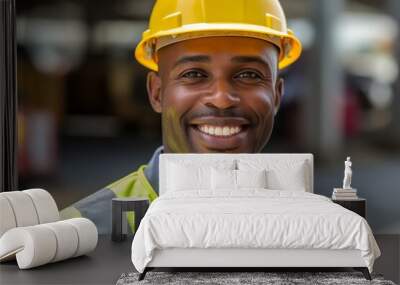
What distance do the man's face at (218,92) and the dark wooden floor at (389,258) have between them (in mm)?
1375

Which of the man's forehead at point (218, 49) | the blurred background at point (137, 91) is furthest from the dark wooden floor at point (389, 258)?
the man's forehead at point (218, 49)

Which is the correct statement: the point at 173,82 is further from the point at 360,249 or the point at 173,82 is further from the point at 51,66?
the point at 360,249

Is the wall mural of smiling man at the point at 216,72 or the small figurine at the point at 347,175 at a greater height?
the wall mural of smiling man at the point at 216,72

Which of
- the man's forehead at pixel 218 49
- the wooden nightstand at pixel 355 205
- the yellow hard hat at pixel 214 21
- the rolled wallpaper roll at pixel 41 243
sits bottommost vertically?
the rolled wallpaper roll at pixel 41 243

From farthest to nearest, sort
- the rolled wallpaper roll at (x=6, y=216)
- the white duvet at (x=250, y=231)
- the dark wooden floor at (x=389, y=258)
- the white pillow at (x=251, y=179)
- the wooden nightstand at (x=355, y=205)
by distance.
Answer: the wooden nightstand at (x=355, y=205), the white pillow at (x=251, y=179), the rolled wallpaper roll at (x=6, y=216), the dark wooden floor at (x=389, y=258), the white duvet at (x=250, y=231)

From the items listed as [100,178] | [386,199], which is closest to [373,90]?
[386,199]

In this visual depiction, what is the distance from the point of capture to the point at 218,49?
596 centimetres

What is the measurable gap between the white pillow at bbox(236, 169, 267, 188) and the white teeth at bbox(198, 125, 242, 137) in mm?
534

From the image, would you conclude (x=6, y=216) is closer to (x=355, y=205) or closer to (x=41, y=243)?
(x=41, y=243)

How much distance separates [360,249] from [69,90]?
10.5 feet

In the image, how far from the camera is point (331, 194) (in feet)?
20.7

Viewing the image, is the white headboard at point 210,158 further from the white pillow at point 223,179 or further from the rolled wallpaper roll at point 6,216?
the rolled wallpaper roll at point 6,216

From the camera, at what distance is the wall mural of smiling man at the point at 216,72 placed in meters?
5.88

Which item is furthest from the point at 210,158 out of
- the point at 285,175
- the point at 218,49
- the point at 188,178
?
the point at 218,49
